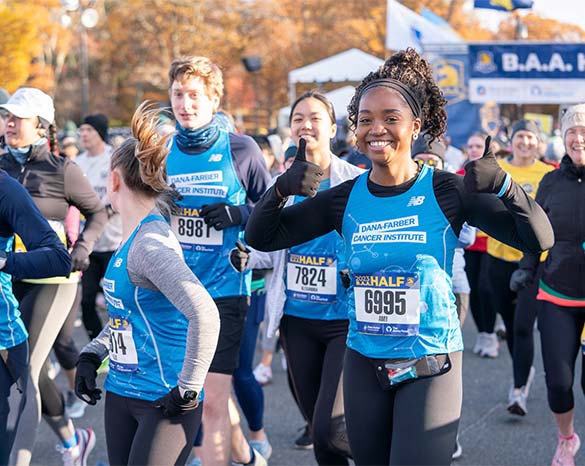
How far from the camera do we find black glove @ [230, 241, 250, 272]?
424 cm

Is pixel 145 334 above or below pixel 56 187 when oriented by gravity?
below

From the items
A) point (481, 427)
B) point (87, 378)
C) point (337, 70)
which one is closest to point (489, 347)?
point (481, 427)

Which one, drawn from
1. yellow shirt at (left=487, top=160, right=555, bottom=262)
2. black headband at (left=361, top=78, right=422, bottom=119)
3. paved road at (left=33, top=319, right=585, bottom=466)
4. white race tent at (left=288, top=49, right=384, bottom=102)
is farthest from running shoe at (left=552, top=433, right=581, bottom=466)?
white race tent at (left=288, top=49, right=384, bottom=102)

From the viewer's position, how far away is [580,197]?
4.68m

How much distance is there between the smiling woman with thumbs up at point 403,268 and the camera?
2891mm

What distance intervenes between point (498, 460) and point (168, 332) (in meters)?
2.81

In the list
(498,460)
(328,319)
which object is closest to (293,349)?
(328,319)

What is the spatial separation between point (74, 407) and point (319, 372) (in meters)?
2.62

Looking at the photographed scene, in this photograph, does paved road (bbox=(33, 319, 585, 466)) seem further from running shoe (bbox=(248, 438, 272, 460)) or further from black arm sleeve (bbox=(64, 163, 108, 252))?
black arm sleeve (bbox=(64, 163, 108, 252))

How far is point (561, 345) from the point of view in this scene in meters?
4.65

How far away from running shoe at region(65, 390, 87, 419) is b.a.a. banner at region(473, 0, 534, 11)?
1203 cm

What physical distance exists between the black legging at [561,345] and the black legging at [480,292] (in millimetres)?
2806

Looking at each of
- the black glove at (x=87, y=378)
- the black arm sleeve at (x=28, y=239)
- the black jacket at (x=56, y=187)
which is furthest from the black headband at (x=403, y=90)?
the black jacket at (x=56, y=187)

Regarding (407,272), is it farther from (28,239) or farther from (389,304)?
(28,239)
